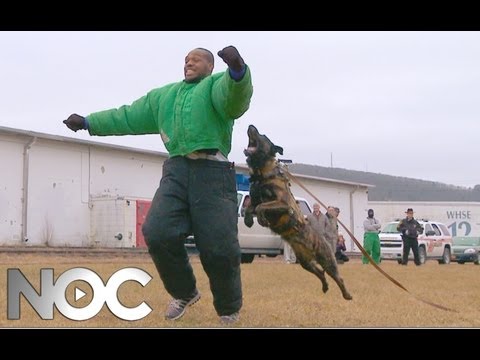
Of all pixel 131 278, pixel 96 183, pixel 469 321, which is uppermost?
pixel 96 183

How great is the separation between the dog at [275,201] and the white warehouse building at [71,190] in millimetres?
18405

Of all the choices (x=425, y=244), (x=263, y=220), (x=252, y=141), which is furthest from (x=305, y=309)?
(x=425, y=244)

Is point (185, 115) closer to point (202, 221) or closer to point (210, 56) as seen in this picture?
point (210, 56)

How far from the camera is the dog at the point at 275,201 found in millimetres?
4863

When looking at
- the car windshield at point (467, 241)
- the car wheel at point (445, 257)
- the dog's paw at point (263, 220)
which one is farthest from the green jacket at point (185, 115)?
the car windshield at point (467, 241)

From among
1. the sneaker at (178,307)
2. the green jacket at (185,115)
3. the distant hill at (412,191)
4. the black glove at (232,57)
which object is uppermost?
the distant hill at (412,191)

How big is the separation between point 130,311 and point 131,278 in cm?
52

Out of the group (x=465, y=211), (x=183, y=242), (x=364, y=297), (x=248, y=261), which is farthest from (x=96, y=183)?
(x=465, y=211)

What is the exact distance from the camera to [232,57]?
14.1ft

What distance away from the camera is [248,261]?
59.2 ft

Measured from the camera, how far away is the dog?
16.0ft

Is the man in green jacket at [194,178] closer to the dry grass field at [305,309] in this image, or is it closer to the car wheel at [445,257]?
the dry grass field at [305,309]
